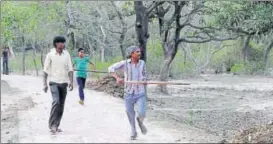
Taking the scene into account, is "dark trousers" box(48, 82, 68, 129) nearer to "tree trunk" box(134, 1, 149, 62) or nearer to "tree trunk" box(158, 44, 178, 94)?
"tree trunk" box(134, 1, 149, 62)

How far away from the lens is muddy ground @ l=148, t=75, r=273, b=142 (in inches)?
631

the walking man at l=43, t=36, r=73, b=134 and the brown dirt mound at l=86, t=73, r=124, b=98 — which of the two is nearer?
the walking man at l=43, t=36, r=73, b=134

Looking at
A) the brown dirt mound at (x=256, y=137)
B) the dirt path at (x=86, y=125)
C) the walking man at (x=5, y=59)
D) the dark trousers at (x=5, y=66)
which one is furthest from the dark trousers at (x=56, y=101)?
the dark trousers at (x=5, y=66)

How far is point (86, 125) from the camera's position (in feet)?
39.8

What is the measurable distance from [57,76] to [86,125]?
177 centimetres

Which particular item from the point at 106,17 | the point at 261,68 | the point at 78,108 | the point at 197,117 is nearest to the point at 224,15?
the point at 197,117

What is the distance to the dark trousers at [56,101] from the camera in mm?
10727

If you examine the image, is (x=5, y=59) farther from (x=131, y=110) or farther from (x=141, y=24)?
(x=131, y=110)

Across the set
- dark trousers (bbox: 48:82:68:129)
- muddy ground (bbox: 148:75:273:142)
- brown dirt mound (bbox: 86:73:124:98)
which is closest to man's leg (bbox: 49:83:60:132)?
dark trousers (bbox: 48:82:68:129)

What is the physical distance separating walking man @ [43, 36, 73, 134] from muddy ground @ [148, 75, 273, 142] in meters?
2.66

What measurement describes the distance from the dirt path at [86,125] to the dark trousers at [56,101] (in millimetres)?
278

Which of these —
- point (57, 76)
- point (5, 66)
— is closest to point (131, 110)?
point (57, 76)

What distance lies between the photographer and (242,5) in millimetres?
19766

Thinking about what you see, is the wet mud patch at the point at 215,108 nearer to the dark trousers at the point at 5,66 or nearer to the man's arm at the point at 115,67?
the man's arm at the point at 115,67
